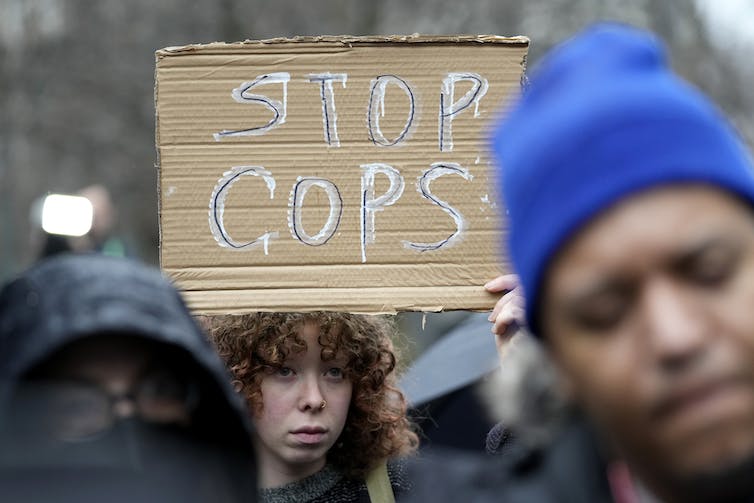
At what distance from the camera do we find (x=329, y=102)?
321 cm

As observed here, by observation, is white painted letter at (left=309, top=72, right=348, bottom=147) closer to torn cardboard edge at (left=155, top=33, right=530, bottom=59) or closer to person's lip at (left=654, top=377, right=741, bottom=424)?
torn cardboard edge at (left=155, top=33, right=530, bottom=59)

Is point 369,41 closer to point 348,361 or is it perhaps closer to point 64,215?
point 348,361

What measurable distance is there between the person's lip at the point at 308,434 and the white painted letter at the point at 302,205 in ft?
1.62

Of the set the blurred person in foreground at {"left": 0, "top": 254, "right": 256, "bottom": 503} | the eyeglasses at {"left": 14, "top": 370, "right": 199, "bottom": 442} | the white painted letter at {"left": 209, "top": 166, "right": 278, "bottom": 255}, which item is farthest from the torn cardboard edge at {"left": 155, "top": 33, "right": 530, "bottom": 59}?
the eyeglasses at {"left": 14, "top": 370, "right": 199, "bottom": 442}

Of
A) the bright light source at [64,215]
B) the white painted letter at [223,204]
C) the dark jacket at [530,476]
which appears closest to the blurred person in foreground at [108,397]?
the dark jacket at [530,476]

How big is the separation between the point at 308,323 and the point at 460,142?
25.4 inches

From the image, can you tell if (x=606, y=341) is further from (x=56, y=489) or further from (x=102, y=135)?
(x=102, y=135)

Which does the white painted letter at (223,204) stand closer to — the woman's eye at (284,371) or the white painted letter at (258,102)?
the white painted letter at (258,102)

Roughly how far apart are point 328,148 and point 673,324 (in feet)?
5.69

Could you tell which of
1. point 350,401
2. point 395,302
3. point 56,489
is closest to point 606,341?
point 56,489

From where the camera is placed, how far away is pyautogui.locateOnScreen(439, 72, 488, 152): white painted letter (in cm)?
322

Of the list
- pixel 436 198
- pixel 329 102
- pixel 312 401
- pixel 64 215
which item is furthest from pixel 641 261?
pixel 64 215

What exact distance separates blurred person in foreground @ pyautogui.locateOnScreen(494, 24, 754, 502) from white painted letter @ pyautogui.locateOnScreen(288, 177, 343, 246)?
4.59 ft

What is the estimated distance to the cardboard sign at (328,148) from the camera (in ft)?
10.4
